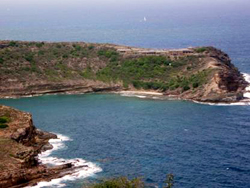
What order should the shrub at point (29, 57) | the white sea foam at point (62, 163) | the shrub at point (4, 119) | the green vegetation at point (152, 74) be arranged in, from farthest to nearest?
the shrub at point (29, 57)
the green vegetation at point (152, 74)
the shrub at point (4, 119)
the white sea foam at point (62, 163)

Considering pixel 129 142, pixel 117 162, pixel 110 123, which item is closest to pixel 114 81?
pixel 110 123

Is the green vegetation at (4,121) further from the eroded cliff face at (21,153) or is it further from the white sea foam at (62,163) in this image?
the white sea foam at (62,163)

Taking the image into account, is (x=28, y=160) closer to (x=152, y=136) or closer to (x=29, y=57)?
(x=152, y=136)

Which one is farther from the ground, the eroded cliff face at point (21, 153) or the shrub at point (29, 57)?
the shrub at point (29, 57)

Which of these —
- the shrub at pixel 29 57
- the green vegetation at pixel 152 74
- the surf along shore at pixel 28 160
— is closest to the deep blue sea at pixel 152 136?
the surf along shore at pixel 28 160

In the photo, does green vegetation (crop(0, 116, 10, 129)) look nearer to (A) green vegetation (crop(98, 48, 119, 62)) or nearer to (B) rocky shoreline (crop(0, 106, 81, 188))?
(B) rocky shoreline (crop(0, 106, 81, 188))

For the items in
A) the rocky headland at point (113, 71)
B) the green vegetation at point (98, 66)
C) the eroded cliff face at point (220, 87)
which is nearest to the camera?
the eroded cliff face at point (220, 87)

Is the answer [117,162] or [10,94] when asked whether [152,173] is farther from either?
[10,94]
